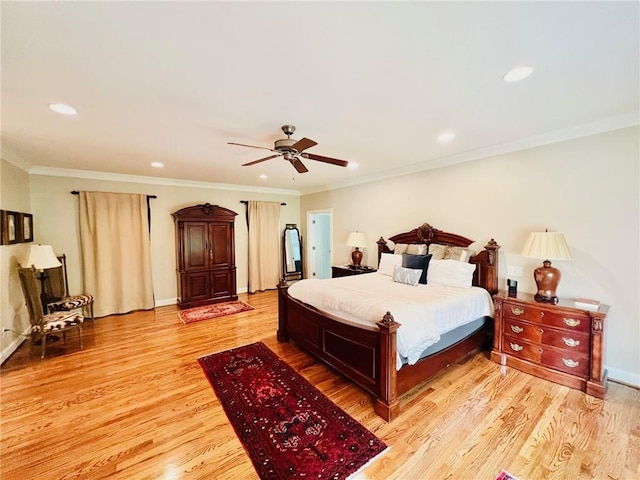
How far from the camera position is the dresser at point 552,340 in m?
2.43

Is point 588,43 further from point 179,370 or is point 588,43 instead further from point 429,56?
point 179,370

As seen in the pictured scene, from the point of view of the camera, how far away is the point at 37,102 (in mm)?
2082

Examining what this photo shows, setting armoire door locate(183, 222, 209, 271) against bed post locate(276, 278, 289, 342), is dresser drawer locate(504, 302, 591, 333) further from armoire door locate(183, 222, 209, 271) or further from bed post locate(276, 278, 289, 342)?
armoire door locate(183, 222, 209, 271)

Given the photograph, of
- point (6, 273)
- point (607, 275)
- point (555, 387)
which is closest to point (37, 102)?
point (6, 273)

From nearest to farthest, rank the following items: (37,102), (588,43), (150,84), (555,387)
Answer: (588,43) → (150,84) → (37,102) → (555,387)

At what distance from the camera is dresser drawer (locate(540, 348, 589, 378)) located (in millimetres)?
2510

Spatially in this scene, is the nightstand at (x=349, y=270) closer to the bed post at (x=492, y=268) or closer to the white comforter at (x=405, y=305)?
the white comforter at (x=405, y=305)

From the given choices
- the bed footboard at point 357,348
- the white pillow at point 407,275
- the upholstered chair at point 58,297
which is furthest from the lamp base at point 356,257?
the upholstered chair at point 58,297

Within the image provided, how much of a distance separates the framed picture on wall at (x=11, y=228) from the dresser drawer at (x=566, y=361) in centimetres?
613

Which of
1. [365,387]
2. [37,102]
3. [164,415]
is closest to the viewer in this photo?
[37,102]

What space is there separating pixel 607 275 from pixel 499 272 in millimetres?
944

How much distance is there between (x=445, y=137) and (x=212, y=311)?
15.1ft

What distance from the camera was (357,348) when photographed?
245cm

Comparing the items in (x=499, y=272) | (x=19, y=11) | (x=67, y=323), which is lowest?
(x=67, y=323)
